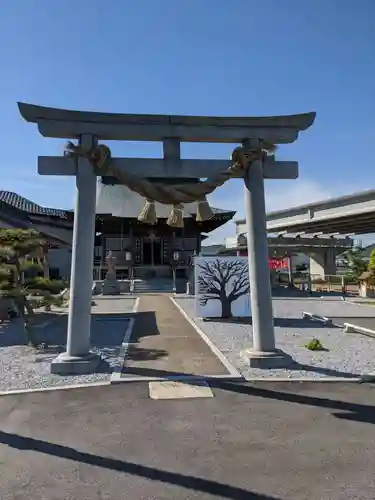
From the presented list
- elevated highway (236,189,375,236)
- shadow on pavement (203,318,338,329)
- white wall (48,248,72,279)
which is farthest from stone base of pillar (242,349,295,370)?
white wall (48,248,72,279)

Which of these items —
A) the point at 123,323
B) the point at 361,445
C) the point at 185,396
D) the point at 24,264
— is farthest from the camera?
the point at 123,323

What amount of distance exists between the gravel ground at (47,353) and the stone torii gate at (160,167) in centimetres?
42

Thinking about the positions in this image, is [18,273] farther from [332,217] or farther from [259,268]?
[332,217]

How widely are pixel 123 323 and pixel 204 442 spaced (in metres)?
11.0

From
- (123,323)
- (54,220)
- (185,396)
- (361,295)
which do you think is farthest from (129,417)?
(54,220)

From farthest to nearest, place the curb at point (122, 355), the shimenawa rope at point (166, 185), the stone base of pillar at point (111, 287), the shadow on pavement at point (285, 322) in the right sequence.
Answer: the stone base of pillar at point (111, 287) < the shadow on pavement at point (285, 322) < the shimenawa rope at point (166, 185) < the curb at point (122, 355)

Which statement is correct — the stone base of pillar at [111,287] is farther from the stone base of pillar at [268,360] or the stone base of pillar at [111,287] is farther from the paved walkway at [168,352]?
the stone base of pillar at [268,360]

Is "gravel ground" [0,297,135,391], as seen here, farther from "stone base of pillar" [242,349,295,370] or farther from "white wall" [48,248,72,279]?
"white wall" [48,248,72,279]

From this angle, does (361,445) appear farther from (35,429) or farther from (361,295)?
(361,295)

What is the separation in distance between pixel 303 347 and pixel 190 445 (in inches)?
260

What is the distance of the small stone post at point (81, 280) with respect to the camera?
7672 mm

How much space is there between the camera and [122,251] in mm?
42250

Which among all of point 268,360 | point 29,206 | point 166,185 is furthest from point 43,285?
point 29,206

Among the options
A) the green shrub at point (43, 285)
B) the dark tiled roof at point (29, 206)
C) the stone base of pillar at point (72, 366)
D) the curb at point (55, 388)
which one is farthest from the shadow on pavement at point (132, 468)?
the dark tiled roof at point (29, 206)
